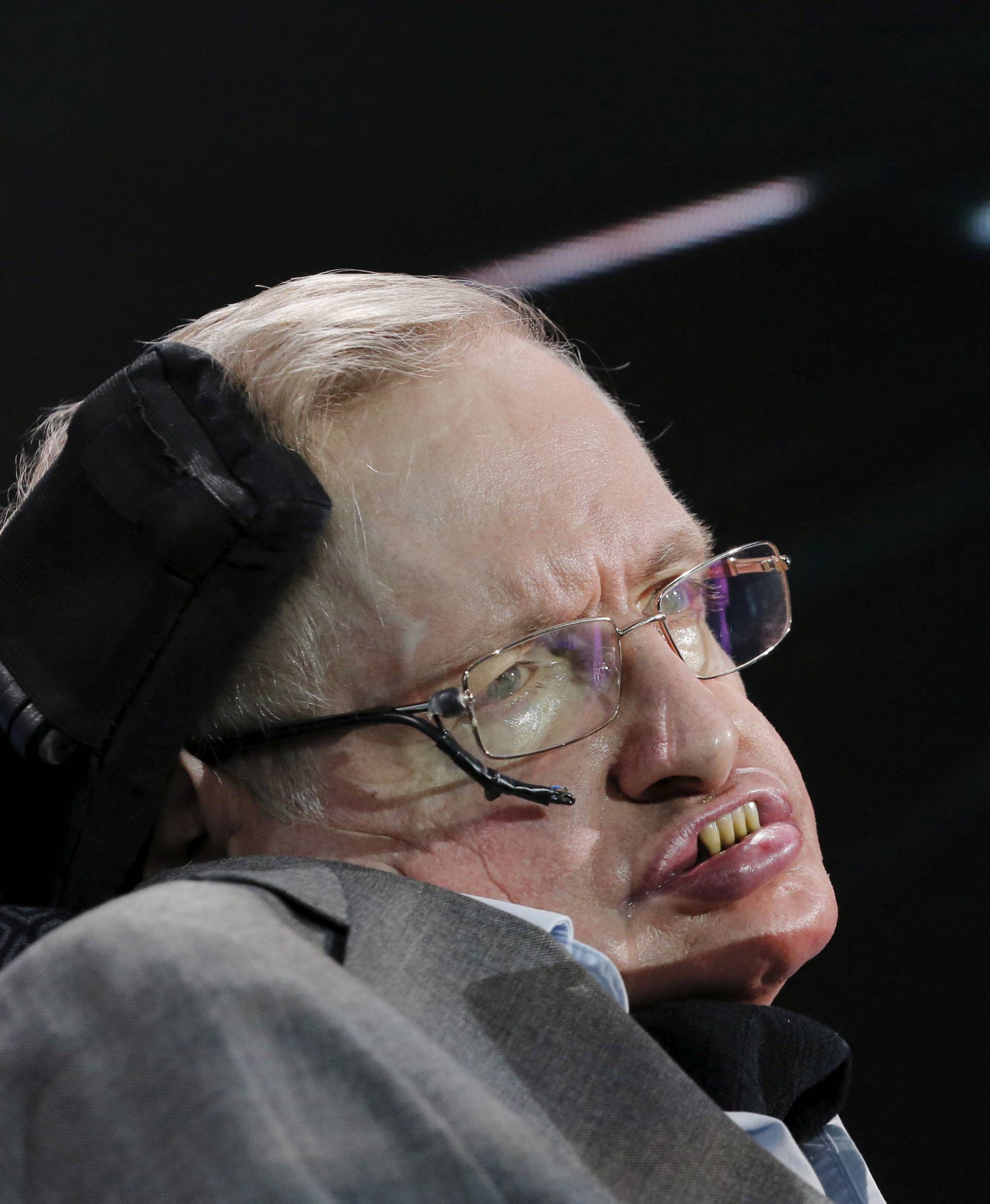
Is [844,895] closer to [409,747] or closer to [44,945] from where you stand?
[409,747]

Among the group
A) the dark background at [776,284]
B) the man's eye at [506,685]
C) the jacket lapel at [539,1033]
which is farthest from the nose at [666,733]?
the dark background at [776,284]

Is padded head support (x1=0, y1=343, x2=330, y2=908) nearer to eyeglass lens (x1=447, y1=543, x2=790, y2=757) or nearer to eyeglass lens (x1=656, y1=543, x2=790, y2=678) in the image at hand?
eyeglass lens (x1=447, y1=543, x2=790, y2=757)

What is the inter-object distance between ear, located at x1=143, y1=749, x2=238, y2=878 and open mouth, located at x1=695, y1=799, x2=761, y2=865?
48cm

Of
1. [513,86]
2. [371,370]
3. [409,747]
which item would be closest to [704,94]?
[513,86]

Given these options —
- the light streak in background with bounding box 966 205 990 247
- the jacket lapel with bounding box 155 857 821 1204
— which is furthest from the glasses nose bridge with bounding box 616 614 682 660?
the light streak in background with bounding box 966 205 990 247

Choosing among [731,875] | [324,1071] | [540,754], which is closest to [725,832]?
[731,875]

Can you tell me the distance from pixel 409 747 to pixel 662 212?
1055 millimetres

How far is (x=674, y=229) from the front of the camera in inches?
70.5

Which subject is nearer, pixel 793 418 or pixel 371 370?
pixel 371 370

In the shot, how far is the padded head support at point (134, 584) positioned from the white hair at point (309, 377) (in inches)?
1.2

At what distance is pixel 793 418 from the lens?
71.4 inches

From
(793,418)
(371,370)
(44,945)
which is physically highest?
(371,370)

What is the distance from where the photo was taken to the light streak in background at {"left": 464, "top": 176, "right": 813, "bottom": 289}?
1.78 meters

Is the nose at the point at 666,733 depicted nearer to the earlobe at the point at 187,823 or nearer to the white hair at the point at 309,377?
the white hair at the point at 309,377
